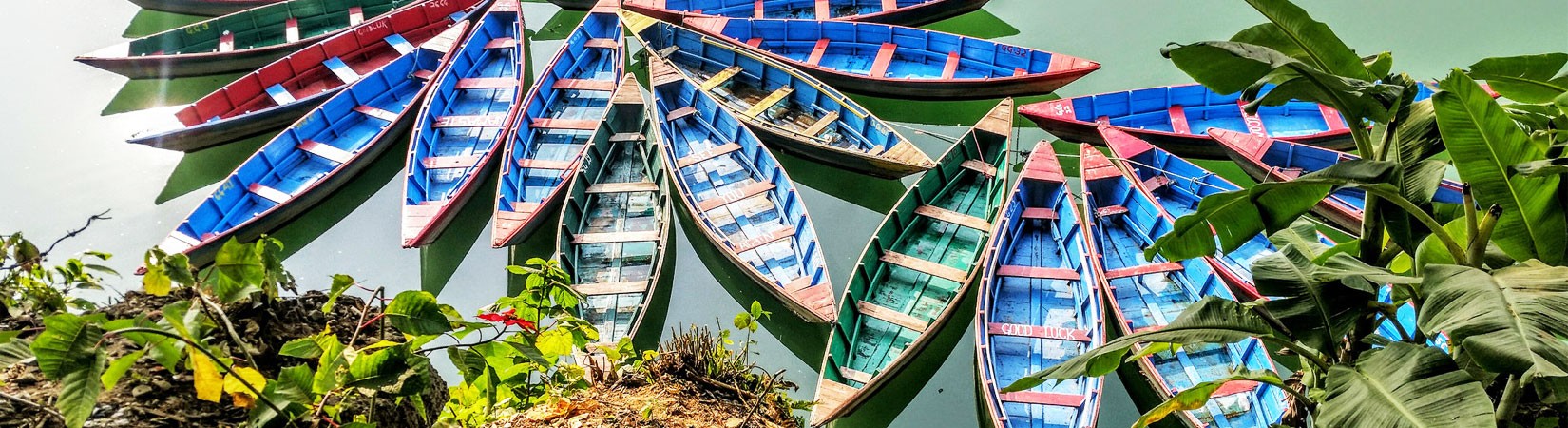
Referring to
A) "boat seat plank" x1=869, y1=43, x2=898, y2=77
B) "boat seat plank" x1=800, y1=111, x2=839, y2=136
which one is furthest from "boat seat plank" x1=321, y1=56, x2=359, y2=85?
"boat seat plank" x1=869, y1=43, x2=898, y2=77

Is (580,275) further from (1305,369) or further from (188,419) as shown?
(1305,369)

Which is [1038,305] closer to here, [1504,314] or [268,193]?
[1504,314]

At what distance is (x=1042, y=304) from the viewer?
720 centimetres

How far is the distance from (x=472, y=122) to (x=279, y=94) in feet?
6.14

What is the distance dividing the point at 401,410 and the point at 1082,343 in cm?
455

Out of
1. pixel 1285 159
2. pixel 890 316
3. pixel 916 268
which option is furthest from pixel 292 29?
pixel 1285 159

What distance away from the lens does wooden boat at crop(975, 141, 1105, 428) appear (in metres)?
6.14

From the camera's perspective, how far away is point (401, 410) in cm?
344

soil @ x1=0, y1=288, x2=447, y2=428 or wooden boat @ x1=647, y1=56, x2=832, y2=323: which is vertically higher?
soil @ x1=0, y1=288, x2=447, y2=428

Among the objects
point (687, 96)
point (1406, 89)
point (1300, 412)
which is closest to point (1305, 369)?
point (1300, 412)

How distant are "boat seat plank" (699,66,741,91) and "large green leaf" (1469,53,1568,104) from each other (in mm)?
6531

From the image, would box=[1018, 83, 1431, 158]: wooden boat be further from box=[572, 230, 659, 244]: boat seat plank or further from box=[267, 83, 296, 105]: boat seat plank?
box=[267, 83, 296, 105]: boat seat plank

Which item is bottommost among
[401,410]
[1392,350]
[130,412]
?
[401,410]

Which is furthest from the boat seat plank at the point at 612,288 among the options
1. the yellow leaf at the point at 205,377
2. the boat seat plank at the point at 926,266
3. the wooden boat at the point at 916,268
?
the yellow leaf at the point at 205,377
